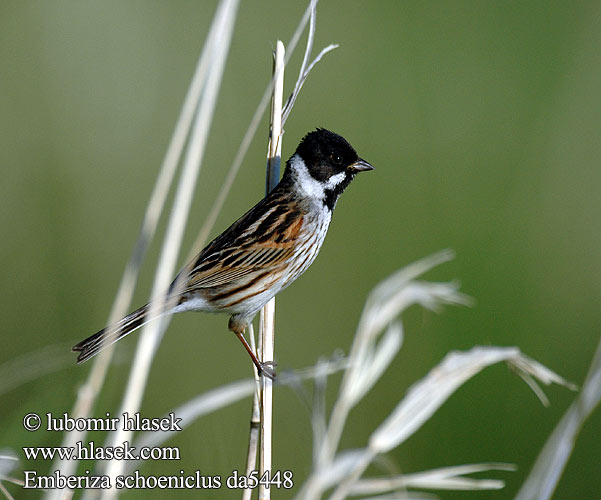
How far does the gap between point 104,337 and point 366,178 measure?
292 centimetres

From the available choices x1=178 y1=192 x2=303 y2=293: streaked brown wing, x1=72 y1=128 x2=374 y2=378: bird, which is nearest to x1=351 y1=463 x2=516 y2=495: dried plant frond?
x1=72 y1=128 x2=374 y2=378: bird

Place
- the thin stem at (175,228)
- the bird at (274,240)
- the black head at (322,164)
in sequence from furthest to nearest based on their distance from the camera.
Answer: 1. the black head at (322,164)
2. the bird at (274,240)
3. the thin stem at (175,228)

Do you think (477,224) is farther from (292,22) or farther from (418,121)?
(292,22)

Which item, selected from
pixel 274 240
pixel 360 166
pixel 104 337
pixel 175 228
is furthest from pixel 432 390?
pixel 360 166

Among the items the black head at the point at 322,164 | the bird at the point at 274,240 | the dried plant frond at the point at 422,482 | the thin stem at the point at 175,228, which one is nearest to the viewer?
the dried plant frond at the point at 422,482

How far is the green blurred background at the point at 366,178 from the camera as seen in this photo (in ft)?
14.0

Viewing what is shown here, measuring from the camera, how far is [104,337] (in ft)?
8.17

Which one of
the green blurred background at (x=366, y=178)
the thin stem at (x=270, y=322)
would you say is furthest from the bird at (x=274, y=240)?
the green blurred background at (x=366, y=178)

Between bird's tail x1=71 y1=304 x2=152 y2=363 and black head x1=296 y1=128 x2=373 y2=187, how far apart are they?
1.03 metres

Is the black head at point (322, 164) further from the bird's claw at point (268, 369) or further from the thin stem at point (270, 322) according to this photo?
the bird's claw at point (268, 369)

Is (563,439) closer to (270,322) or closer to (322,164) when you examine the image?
(270,322)

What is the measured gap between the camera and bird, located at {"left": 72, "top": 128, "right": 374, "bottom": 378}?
312 centimetres

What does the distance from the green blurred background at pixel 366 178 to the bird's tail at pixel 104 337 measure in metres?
1.38

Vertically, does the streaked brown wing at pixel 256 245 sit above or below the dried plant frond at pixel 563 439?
above
